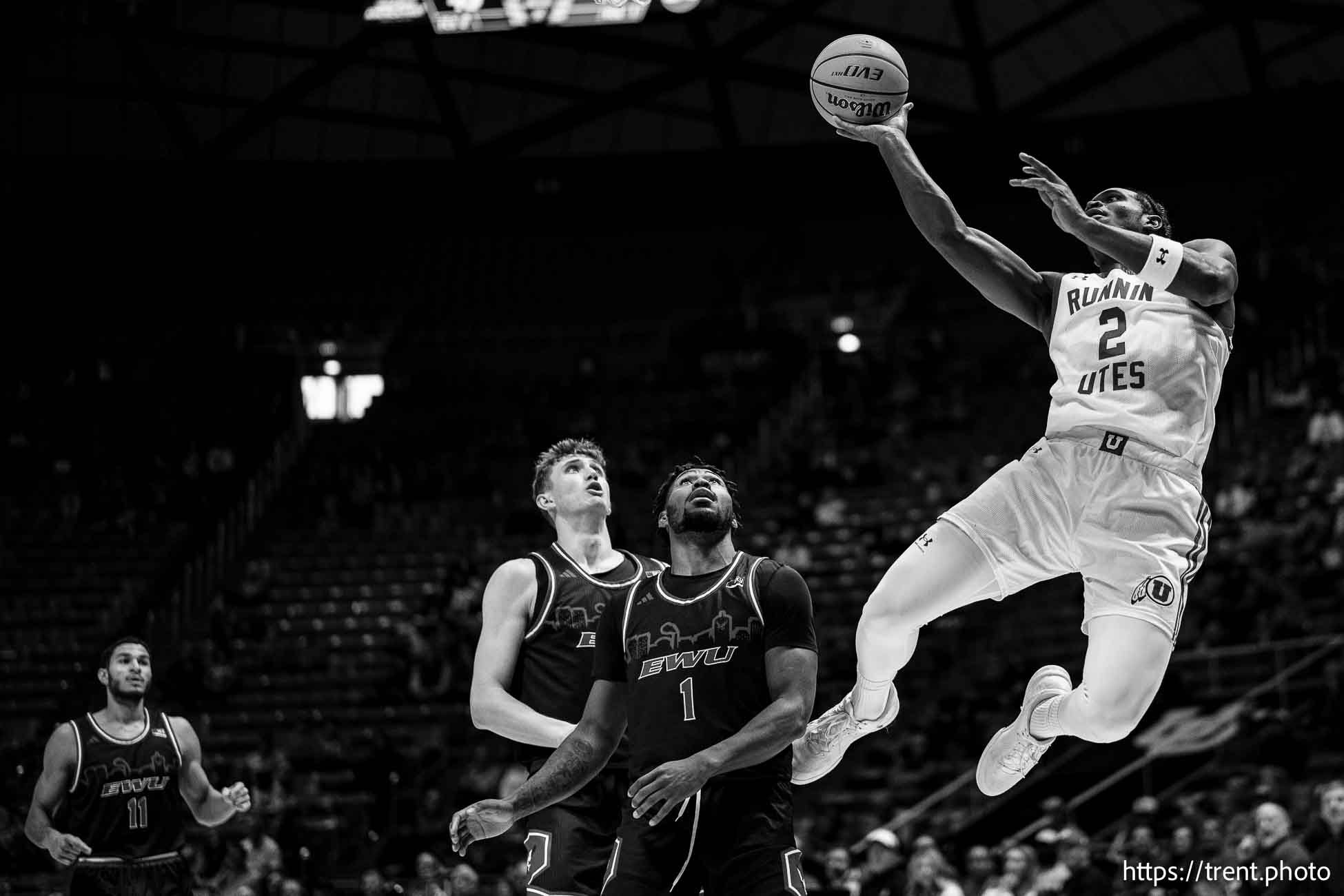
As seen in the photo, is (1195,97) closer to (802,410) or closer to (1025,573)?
(802,410)

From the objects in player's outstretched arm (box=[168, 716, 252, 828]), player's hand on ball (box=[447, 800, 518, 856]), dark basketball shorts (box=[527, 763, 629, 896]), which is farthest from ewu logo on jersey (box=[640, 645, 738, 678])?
player's outstretched arm (box=[168, 716, 252, 828])

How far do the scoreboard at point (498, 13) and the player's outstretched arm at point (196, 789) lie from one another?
662 inches

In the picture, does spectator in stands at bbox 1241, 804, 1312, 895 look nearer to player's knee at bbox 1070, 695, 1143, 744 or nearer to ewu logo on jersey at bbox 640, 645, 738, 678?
player's knee at bbox 1070, 695, 1143, 744

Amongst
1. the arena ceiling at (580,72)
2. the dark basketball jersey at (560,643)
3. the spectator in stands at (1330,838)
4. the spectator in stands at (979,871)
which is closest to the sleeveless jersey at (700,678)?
the dark basketball jersey at (560,643)

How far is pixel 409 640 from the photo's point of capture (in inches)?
952

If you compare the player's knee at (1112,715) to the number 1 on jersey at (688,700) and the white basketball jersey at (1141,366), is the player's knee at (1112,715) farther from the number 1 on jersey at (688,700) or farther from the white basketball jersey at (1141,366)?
the number 1 on jersey at (688,700)

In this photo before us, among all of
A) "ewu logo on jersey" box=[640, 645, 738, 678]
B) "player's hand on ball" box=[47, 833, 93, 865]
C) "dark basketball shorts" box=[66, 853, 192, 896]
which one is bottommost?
"dark basketball shorts" box=[66, 853, 192, 896]

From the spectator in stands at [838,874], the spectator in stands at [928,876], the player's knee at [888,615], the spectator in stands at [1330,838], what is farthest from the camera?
the spectator in stands at [838,874]

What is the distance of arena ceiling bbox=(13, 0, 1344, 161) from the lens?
95.1 ft

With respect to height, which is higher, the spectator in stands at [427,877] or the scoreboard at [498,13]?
the scoreboard at [498,13]

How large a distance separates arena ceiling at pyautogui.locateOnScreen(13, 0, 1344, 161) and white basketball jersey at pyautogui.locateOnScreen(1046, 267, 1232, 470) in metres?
20.7

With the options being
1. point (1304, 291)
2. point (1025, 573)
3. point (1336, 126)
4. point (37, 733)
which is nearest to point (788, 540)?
point (1304, 291)

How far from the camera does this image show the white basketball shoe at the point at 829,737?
25.0 feet

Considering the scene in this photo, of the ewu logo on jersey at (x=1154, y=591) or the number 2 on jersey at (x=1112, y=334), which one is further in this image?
the number 2 on jersey at (x=1112, y=334)
